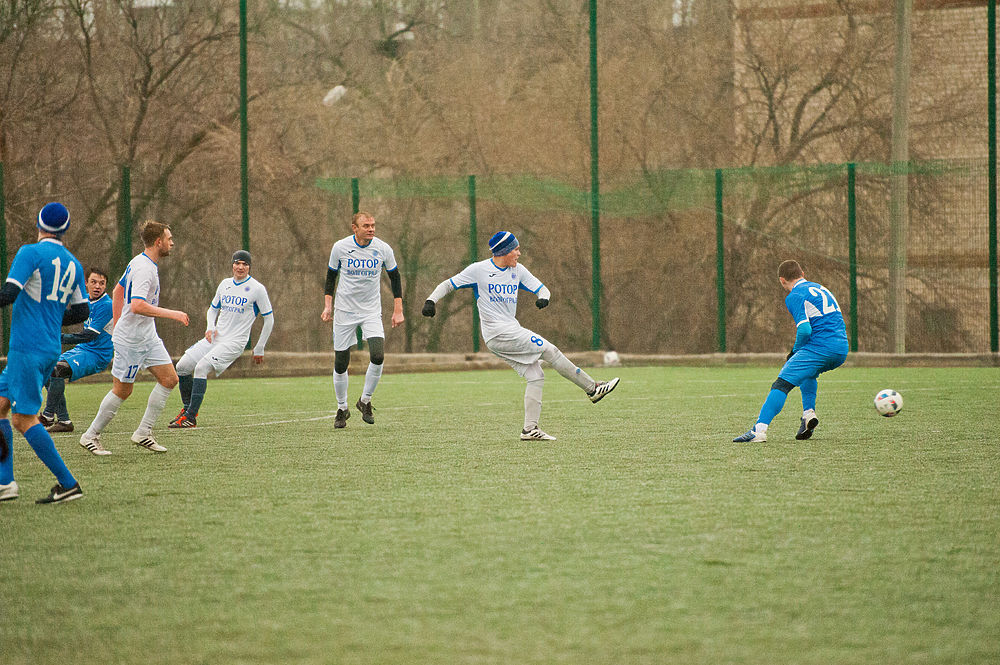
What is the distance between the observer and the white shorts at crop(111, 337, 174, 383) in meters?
9.08

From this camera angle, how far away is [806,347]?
941 cm

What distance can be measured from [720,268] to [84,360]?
1314 cm

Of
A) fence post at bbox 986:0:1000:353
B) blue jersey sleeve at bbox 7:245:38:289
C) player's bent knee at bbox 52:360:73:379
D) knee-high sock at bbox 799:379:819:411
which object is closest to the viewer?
blue jersey sleeve at bbox 7:245:38:289

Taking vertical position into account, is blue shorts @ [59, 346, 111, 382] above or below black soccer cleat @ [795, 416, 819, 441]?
above

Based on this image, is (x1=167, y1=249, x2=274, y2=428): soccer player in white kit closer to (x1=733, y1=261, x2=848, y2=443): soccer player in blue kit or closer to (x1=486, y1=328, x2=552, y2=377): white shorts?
(x1=486, y1=328, x2=552, y2=377): white shorts

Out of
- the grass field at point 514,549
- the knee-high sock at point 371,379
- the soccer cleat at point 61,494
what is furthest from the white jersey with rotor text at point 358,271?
the soccer cleat at point 61,494

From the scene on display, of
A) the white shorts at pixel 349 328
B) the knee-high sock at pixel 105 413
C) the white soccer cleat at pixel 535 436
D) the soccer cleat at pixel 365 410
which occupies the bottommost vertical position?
the white soccer cleat at pixel 535 436

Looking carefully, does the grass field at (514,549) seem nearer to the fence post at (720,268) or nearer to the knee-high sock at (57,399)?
the knee-high sock at (57,399)

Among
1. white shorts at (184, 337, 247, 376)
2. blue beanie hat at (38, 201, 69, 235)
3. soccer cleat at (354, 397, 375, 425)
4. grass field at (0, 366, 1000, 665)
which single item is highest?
blue beanie hat at (38, 201, 69, 235)

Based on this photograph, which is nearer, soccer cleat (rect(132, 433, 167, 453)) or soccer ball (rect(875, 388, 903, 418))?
soccer cleat (rect(132, 433, 167, 453))

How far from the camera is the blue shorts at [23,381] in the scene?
21.6 feet

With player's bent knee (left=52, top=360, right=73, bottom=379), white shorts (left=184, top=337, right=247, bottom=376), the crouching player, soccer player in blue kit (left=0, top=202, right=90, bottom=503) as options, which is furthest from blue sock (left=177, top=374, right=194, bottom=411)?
soccer player in blue kit (left=0, top=202, right=90, bottom=503)

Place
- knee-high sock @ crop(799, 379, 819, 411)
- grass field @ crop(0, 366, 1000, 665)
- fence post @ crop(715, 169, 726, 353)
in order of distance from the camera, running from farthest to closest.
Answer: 1. fence post @ crop(715, 169, 726, 353)
2. knee-high sock @ crop(799, 379, 819, 411)
3. grass field @ crop(0, 366, 1000, 665)

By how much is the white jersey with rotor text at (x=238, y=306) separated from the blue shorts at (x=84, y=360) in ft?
4.07
